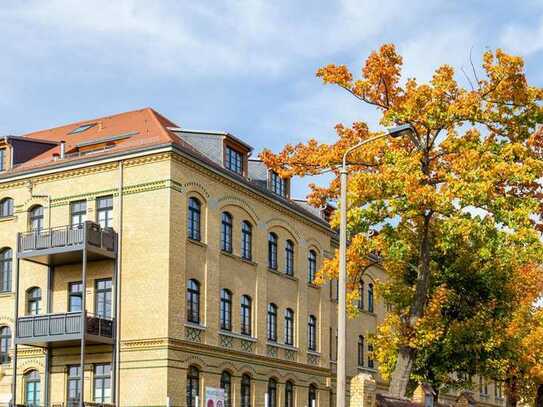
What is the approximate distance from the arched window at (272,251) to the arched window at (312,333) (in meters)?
4.28

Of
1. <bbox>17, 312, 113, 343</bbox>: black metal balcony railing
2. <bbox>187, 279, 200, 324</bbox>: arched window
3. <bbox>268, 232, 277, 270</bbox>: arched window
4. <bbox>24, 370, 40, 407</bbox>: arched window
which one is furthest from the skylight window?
<bbox>24, 370, 40, 407</bbox>: arched window

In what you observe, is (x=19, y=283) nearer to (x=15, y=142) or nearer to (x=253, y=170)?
(x=15, y=142)

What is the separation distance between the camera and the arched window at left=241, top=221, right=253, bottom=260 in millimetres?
40750

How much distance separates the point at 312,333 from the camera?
46.7 metres

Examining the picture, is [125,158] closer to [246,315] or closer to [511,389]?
[246,315]

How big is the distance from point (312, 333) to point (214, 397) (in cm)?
1122

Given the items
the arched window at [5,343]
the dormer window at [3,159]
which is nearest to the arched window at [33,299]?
the arched window at [5,343]

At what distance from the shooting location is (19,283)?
38469 millimetres

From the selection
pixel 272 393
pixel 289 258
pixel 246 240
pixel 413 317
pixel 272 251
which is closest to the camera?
pixel 413 317

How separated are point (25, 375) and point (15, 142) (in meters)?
9.47

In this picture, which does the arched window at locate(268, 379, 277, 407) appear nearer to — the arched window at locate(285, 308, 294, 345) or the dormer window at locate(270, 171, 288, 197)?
the arched window at locate(285, 308, 294, 345)

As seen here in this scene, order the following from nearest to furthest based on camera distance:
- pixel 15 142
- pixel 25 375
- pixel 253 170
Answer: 1. pixel 25 375
2. pixel 15 142
3. pixel 253 170

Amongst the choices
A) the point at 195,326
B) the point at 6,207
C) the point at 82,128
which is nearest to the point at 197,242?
the point at 195,326

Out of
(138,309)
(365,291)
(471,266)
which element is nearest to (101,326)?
(138,309)
